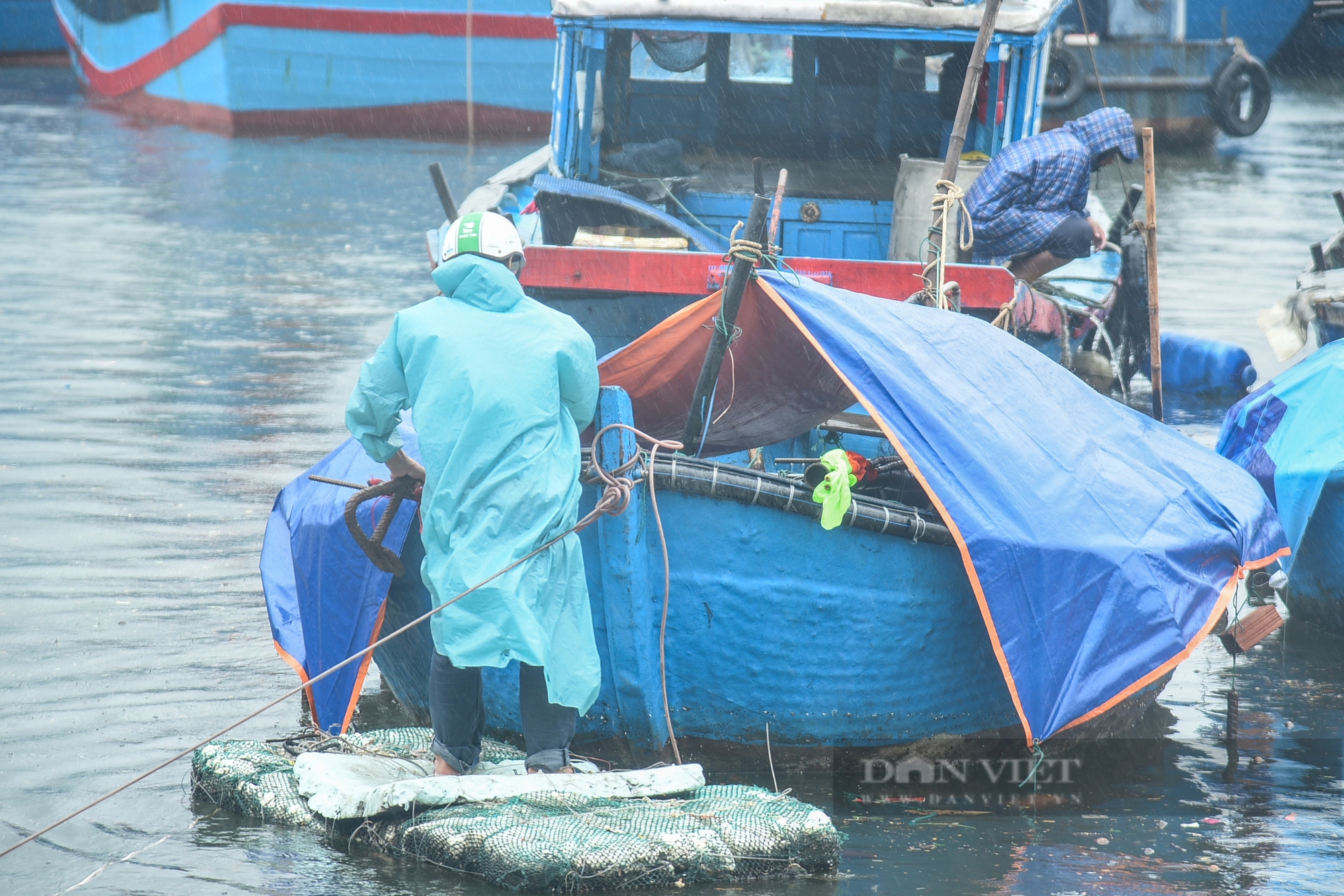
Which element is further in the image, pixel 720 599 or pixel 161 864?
pixel 720 599

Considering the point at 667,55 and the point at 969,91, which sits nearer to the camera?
the point at 969,91

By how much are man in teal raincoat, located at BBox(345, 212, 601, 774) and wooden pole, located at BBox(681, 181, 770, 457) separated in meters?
0.67

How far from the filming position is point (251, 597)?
6301 millimetres

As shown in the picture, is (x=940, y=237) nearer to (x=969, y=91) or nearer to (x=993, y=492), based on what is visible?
(x=969, y=91)

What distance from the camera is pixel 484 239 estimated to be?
4.20 meters

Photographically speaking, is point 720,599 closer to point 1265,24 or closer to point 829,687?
point 829,687

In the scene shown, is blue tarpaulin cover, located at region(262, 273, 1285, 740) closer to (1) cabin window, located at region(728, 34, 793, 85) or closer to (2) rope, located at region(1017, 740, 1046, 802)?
(2) rope, located at region(1017, 740, 1046, 802)

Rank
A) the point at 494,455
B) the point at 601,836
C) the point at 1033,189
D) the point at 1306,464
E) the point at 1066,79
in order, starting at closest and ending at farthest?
the point at 601,836 < the point at 494,455 < the point at 1306,464 < the point at 1033,189 < the point at 1066,79

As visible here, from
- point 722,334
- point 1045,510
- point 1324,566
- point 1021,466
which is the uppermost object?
point 722,334

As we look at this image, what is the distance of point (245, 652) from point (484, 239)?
2.33 metres

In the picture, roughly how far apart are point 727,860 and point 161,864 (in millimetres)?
1504

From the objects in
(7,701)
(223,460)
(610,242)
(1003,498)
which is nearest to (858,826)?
(1003,498)

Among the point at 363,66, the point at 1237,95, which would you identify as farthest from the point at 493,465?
the point at 1237,95

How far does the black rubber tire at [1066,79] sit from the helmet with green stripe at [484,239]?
19.0 metres
